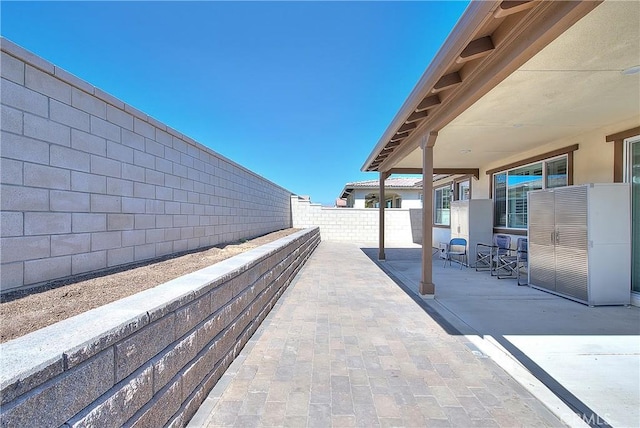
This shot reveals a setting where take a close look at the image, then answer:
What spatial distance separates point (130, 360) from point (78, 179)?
2.00 metres

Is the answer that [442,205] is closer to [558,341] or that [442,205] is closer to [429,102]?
[429,102]

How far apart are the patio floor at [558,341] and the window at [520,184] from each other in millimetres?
2580

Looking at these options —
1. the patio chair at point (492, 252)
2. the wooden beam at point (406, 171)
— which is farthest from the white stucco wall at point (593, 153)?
the wooden beam at point (406, 171)

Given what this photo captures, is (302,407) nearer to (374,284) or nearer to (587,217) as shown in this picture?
(374,284)

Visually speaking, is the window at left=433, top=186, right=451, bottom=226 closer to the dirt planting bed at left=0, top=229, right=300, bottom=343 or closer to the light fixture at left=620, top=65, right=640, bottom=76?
the light fixture at left=620, top=65, right=640, bottom=76

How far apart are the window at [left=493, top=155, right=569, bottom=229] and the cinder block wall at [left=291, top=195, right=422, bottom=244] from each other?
7.27m

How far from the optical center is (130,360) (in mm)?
1474

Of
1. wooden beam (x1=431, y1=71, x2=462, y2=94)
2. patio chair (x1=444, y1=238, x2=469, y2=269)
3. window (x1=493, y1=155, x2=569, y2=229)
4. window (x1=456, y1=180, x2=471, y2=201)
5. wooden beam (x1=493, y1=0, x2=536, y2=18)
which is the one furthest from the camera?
window (x1=456, y1=180, x2=471, y2=201)

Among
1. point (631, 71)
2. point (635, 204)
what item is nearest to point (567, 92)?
point (631, 71)

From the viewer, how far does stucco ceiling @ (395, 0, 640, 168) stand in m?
2.68

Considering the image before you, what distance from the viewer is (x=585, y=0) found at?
213cm

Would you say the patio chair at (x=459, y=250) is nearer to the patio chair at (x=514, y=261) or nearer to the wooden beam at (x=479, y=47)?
the patio chair at (x=514, y=261)

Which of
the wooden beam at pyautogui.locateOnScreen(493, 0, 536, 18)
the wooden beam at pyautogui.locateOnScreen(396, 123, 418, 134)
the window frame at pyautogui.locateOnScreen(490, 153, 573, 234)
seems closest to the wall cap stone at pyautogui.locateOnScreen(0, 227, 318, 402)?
the wooden beam at pyautogui.locateOnScreen(493, 0, 536, 18)

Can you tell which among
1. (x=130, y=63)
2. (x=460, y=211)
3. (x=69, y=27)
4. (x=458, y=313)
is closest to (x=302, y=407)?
(x=458, y=313)
